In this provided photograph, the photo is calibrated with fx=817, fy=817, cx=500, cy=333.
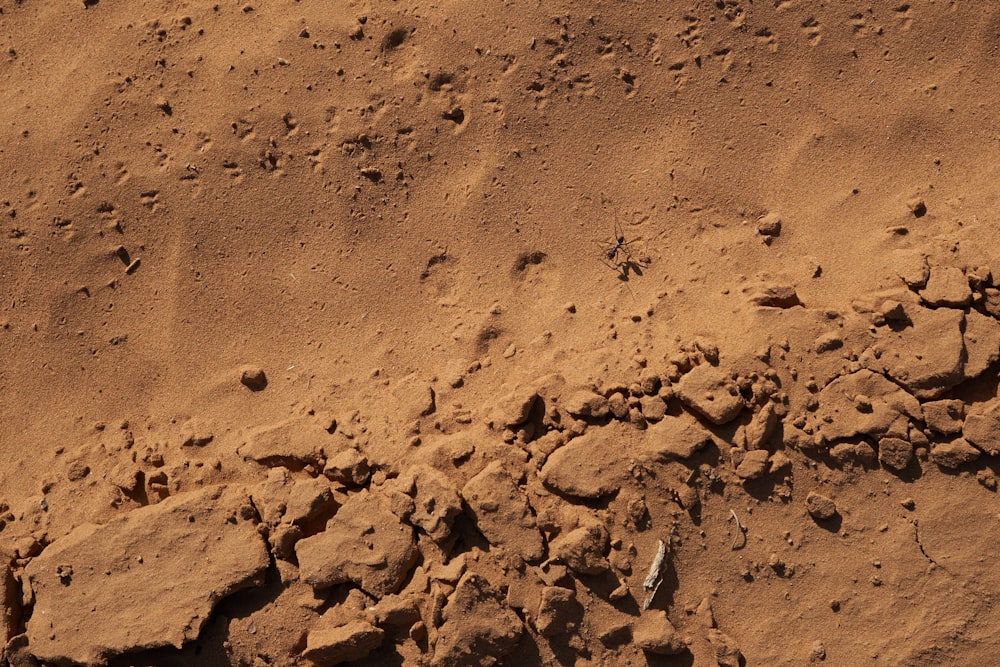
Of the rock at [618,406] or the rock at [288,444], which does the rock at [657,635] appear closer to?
the rock at [618,406]

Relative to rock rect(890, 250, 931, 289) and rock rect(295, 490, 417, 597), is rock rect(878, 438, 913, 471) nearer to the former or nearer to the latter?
rock rect(890, 250, 931, 289)

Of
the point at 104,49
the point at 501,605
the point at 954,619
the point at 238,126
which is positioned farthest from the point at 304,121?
the point at 954,619

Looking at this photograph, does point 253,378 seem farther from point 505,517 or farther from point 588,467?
point 588,467

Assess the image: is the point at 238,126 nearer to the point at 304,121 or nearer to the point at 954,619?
the point at 304,121

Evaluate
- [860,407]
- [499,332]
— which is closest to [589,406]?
[499,332]

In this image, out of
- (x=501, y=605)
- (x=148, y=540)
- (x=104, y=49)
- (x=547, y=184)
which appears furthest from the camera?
(x=104, y=49)

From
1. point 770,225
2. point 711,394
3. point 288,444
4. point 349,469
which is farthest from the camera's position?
point 770,225

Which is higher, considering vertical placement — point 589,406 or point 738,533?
point 589,406

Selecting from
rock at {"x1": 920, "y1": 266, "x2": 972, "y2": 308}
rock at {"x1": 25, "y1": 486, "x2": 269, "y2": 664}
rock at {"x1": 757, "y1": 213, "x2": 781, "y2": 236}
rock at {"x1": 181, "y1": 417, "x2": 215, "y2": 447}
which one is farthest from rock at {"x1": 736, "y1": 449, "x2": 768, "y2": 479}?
rock at {"x1": 181, "y1": 417, "x2": 215, "y2": 447}
